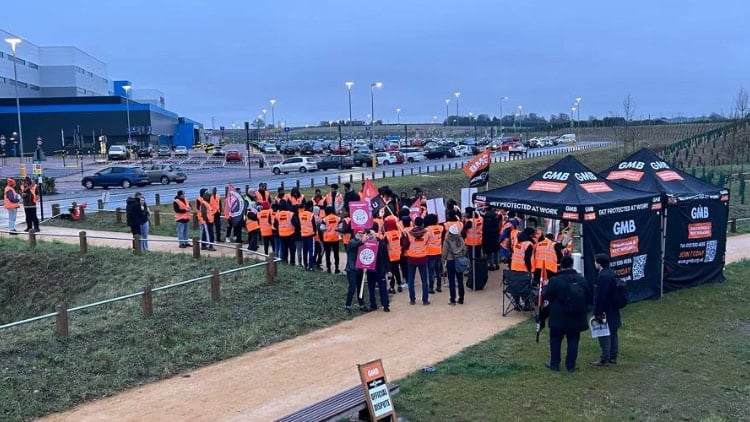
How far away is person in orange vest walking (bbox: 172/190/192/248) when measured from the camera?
19.2 meters

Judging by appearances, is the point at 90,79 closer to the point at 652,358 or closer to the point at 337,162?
the point at 337,162

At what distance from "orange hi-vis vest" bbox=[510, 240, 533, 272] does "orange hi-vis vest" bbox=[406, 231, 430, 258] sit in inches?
72.5

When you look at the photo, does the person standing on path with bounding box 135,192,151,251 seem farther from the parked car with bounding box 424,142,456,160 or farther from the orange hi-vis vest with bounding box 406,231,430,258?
the parked car with bounding box 424,142,456,160

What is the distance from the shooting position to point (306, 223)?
16875 mm

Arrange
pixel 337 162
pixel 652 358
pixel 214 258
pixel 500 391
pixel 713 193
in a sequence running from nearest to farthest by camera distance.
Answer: pixel 500 391 → pixel 652 358 → pixel 713 193 → pixel 214 258 → pixel 337 162

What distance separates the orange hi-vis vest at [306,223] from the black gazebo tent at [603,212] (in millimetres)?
4383

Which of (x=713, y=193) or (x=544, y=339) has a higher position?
(x=713, y=193)

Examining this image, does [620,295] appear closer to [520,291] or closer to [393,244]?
[520,291]

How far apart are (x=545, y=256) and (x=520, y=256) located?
654 mm

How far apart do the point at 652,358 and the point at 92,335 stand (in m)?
9.40

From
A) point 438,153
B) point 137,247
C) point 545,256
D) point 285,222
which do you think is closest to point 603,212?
point 545,256

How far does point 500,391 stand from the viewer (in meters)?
9.22

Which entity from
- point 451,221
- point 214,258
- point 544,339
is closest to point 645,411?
point 544,339

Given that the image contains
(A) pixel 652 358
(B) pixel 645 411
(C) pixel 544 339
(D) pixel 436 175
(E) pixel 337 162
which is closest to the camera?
(B) pixel 645 411
